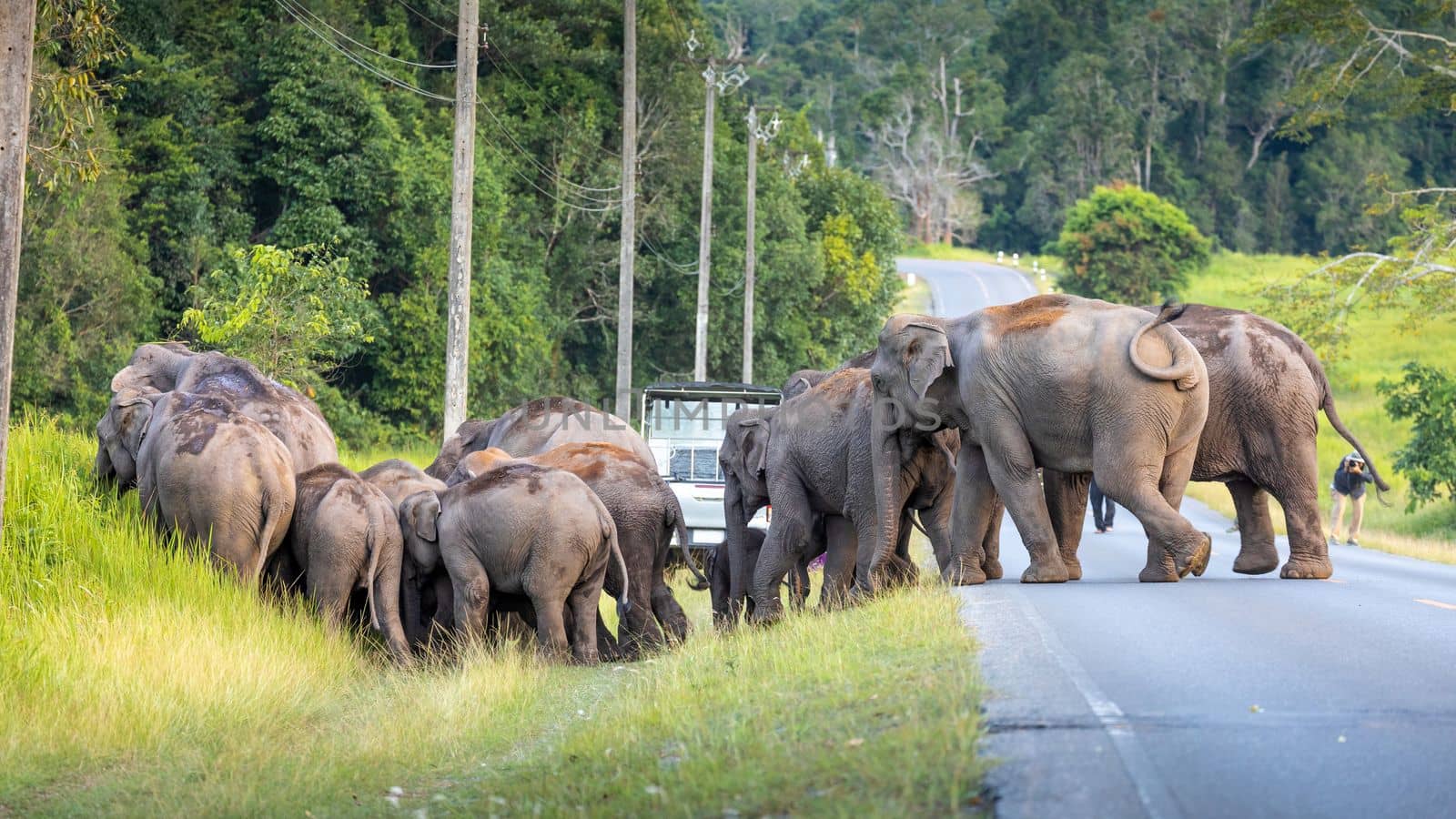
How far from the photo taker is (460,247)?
2364cm

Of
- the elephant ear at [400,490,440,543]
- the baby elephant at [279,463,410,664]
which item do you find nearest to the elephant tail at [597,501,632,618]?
the elephant ear at [400,490,440,543]

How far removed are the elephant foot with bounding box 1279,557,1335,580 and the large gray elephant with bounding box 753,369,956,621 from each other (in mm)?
2751

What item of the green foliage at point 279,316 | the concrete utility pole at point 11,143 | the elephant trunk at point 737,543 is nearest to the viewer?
the concrete utility pole at point 11,143

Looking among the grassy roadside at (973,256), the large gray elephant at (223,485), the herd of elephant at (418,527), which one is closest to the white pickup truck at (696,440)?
the herd of elephant at (418,527)

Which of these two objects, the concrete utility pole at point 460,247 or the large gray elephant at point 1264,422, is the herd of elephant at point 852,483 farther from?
the concrete utility pole at point 460,247

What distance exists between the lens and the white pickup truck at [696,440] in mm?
21797

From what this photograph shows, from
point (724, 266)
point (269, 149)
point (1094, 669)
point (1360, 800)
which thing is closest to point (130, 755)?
point (1094, 669)

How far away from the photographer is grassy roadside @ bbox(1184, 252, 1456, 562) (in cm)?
3250

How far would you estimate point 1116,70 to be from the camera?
4626 inches

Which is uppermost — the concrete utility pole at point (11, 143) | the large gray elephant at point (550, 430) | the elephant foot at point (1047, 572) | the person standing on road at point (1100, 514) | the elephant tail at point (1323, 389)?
the concrete utility pole at point (11, 143)

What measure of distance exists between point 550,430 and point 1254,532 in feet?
23.4

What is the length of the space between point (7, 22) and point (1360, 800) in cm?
933

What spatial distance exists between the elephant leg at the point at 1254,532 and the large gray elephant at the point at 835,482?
8.00 feet

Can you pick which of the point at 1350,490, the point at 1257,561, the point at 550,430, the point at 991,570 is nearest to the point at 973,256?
the point at 1350,490
